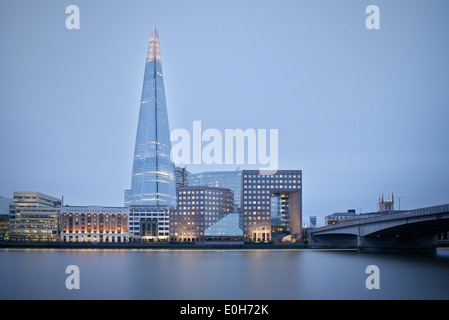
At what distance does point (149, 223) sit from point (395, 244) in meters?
97.3

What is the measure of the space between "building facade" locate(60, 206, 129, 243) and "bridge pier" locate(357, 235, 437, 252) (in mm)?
94892

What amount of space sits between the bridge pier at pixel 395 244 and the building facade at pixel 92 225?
94892 mm

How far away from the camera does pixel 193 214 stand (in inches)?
6014

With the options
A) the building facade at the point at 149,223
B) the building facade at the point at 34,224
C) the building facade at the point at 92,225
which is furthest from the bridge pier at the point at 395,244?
the building facade at the point at 34,224

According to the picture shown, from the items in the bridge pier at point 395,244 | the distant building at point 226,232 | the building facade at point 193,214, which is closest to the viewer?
the bridge pier at point 395,244

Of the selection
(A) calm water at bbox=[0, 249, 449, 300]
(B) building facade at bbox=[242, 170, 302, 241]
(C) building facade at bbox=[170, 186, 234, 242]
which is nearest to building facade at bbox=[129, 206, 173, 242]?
(C) building facade at bbox=[170, 186, 234, 242]

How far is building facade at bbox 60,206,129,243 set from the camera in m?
145

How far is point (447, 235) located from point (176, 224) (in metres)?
120

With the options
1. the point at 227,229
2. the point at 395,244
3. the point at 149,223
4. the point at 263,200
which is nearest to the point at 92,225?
the point at 149,223

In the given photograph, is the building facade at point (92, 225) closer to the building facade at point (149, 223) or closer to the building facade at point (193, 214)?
the building facade at point (149, 223)

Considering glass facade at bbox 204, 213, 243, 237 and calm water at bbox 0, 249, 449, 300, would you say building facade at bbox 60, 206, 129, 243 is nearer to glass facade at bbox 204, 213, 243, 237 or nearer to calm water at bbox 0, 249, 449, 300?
glass facade at bbox 204, 213, 243, 237

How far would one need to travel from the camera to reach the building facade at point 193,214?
15188 cm
